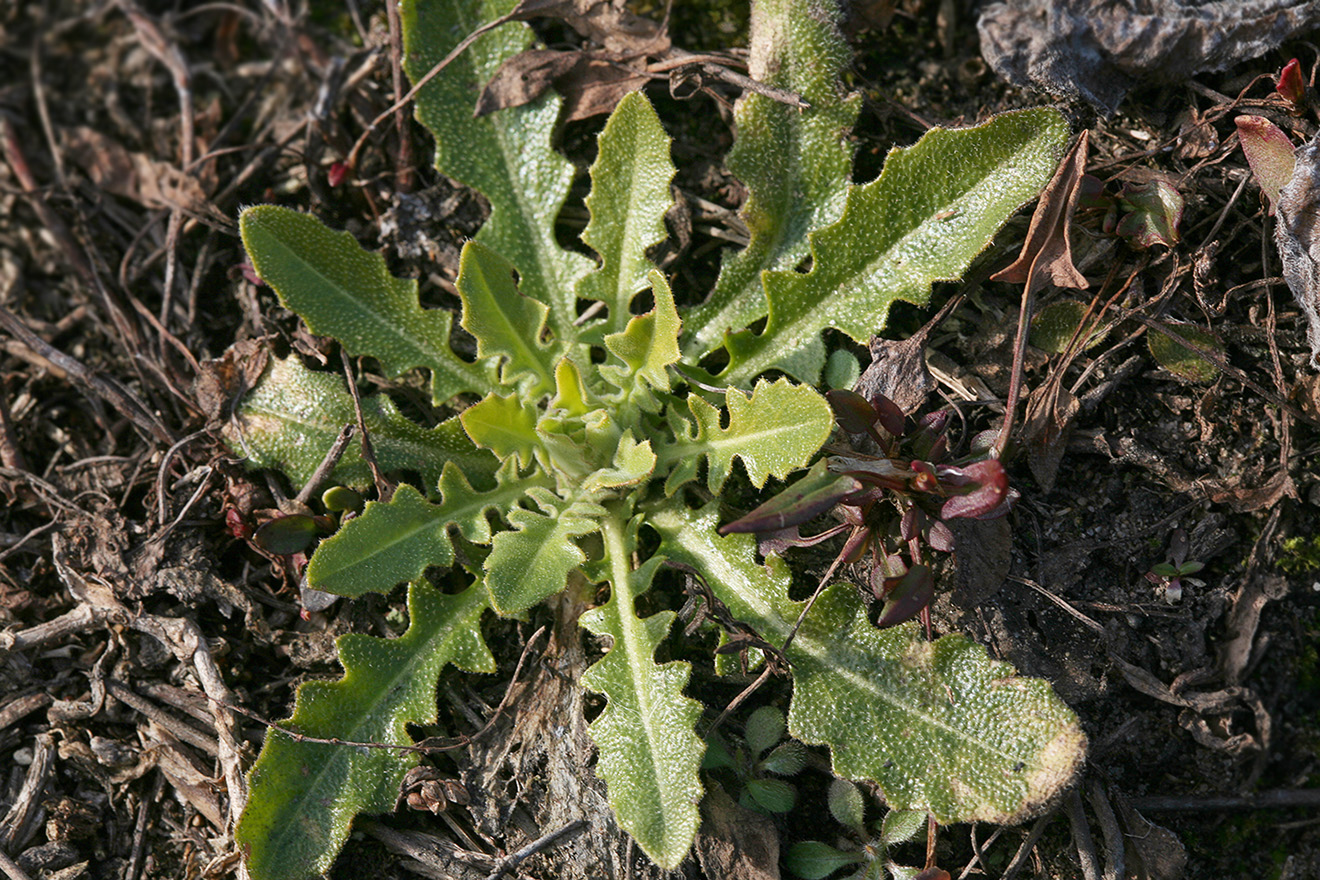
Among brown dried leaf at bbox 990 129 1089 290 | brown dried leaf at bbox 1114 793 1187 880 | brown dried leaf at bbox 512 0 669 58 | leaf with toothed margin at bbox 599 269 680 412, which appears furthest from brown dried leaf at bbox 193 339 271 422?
brown dried leaf at bbox 1114 793 1187 880

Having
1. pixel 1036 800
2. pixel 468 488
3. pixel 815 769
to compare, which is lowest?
pixel 815 769

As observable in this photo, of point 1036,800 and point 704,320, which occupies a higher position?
point 704,320

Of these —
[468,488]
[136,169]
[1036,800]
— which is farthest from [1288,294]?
[136,169]

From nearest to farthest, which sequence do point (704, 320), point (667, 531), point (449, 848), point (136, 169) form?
1. point (449, 848)
2. point (667, 531)
3. point (704, 320)
4. point (136, 169)

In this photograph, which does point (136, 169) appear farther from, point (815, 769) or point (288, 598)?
point (815, 769)

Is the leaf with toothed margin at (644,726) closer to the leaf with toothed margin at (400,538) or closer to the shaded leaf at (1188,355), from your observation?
the leaf with toothed margin at (400,538)

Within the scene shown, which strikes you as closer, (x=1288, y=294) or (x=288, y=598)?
(x=1288, y=294)

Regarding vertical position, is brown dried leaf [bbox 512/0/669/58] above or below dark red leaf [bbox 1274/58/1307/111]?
above

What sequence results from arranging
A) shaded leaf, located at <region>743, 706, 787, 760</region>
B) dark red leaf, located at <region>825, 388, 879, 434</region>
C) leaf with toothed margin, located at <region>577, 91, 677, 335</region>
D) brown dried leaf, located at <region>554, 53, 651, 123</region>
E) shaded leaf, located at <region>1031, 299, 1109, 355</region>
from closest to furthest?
dark red leaf, located at <region>825, 388, 879, 434</region>
shaded leaf, located at <region>743, 706, 787, 760</region>
shaded leaf, located at <region>1031, 299, 1109, 355</region>
leaf with toothed margin, located at <region>577, 91, 677, 335</region>
brown dried leaf, located at <region>554, 53, 651, 123</region>

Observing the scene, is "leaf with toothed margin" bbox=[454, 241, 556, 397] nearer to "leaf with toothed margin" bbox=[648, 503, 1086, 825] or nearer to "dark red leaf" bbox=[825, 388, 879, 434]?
"leaf with toothed margin" bbox=[648, 503, 1086, 825]
